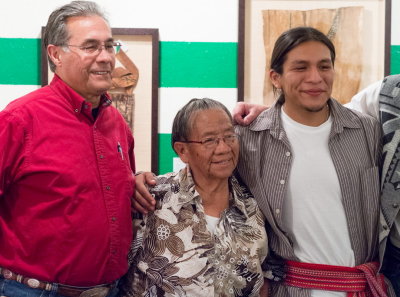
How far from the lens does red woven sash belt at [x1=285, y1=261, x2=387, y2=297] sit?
1.84 meters

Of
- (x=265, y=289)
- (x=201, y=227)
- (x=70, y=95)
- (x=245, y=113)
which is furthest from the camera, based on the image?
(x=245, y=113)

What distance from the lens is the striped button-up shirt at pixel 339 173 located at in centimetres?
189

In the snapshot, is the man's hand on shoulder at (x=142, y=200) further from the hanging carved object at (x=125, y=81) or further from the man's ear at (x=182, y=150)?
the hanging carved object at (x=125, y=81)

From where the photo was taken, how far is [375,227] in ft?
6.24

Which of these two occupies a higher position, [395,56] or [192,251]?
[395,56]

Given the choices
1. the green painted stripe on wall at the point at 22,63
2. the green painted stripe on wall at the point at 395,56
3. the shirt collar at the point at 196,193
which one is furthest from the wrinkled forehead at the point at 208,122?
the green painted stripe on wall at the point at 395,56

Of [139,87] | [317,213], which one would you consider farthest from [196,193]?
[139,87]

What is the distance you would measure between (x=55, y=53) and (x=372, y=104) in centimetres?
119

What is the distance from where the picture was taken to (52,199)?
1589 millimetres

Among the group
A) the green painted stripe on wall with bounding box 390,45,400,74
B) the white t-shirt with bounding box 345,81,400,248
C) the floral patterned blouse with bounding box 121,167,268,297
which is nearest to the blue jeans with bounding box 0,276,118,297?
the floral patterned blouse with bounding box 121,167,268,297

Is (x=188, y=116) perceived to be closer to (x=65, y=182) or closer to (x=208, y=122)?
(x=208, y=122)

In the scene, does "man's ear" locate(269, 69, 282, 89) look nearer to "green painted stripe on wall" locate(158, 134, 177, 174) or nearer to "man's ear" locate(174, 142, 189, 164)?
"man's ear" locate(174, 142, 189, 164)

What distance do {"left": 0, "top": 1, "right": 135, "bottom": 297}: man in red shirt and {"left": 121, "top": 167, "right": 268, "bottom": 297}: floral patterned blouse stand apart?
97 mm

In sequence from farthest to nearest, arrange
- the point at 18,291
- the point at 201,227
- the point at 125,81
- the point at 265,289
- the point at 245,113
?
1. the point at 125,81
2. the point at 245,113
3. the point at 265,289
4. the point at 201,227
5. the point at 18,291
